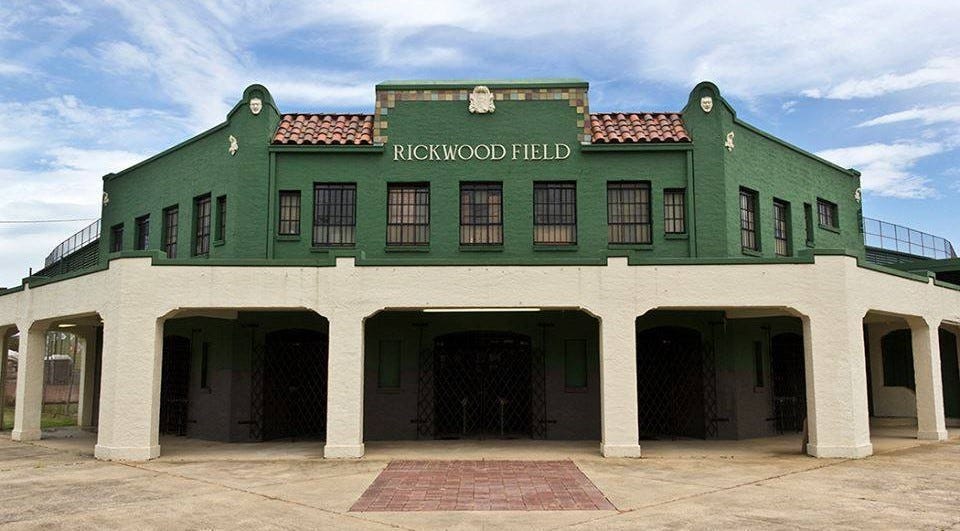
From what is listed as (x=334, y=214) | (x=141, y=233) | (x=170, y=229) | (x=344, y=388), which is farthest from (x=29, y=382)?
(x=344, y=388)

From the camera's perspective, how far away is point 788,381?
2091 cm

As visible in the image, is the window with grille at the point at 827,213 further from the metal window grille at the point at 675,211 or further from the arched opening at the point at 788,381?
the metal window grille at the point at 675,211

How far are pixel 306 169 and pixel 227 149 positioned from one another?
2.23 metres

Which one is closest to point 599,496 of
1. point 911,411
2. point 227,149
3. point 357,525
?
point 357,525

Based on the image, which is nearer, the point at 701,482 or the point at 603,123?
the point at 701,482

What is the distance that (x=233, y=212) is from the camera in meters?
19.2

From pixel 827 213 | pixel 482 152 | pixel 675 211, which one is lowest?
pixel 675 211

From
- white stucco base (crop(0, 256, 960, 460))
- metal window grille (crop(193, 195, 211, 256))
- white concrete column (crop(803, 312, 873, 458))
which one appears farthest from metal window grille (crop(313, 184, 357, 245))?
white concrete column (crop(803, 312, 873, 458))

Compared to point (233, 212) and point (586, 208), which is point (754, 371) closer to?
point (586, 208)

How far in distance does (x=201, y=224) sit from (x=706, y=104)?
13837 mm

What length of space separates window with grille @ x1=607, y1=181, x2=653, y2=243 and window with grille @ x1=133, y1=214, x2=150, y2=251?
13682 mm

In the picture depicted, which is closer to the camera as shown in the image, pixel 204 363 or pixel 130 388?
pixel 130 388

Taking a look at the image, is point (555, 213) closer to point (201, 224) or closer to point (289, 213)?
point (289, 213)

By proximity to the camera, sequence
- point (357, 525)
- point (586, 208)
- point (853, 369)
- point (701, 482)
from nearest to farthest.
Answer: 1. point (357, 525)
2. point (701, 482)
3. point (853, 369)
4. point (586, 208)
